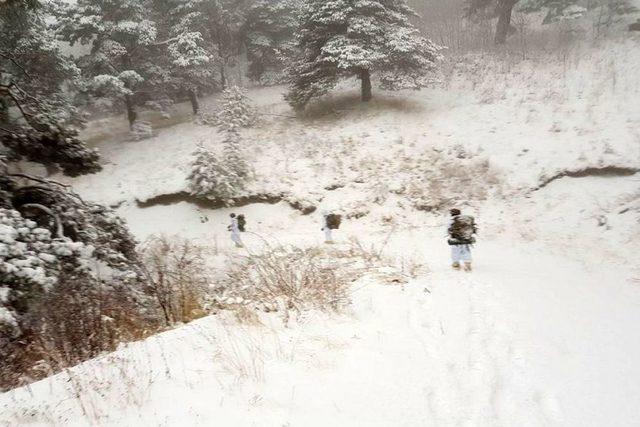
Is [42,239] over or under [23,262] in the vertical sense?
over

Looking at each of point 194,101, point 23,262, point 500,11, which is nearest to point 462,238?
point 23,262

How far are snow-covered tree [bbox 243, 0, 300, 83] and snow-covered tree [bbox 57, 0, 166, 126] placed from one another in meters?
7.23

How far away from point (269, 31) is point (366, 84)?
9748mm

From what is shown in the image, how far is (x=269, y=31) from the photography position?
27141mm

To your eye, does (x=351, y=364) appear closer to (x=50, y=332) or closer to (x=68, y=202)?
(x=50, y=332)

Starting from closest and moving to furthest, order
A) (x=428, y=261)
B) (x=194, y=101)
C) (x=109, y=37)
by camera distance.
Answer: (x=428, y=261), (x=109, y=37), (x=194, y=101)

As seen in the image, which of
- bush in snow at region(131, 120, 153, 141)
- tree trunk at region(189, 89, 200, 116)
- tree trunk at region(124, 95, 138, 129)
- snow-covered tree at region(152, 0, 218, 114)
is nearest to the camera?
snow-covered tree at region(152, 0, 218, 114)

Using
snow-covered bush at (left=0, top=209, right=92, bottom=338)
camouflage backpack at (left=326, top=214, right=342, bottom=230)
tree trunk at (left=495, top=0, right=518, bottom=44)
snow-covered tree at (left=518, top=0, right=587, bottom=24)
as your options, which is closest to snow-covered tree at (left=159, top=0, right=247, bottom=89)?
camouflage backpack at (left=326, top=214, right=342, bottom=230)

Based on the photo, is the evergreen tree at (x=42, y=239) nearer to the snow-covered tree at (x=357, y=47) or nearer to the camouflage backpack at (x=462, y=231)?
the camouflage backpack at (x=462, y=231)

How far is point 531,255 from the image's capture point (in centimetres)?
1101

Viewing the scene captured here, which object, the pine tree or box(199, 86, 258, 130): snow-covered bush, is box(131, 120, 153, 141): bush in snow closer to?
box(199, 86, 258, 130): snow-covered bush

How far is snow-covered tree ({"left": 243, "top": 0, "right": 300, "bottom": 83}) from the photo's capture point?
26531 millimetres

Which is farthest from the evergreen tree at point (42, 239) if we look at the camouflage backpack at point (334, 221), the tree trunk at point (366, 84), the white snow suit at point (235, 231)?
the tree trunk at point (366, 84)

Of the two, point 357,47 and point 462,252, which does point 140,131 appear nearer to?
point 357,47
